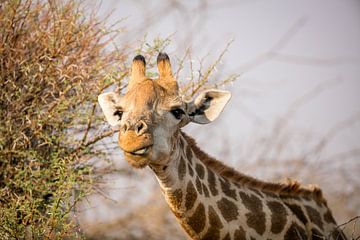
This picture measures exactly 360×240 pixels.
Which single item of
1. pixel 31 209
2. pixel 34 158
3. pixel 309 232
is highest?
pixel 34 158

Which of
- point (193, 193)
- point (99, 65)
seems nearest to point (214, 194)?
point (193, 193)

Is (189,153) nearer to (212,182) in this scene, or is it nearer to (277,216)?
(212,182)

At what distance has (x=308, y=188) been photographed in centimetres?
585

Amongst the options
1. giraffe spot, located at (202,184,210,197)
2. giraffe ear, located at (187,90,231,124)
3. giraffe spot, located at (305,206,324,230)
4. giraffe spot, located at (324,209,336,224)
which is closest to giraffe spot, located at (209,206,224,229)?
giraffe spot, located at (202,184,210,197)

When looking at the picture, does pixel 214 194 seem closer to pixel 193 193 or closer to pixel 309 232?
pixel 193 193

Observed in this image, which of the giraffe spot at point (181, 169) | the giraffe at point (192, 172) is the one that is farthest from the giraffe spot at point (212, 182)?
the giraffe spot at point (181, 169)

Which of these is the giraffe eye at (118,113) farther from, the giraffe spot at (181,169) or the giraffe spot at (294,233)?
the giraffe spot at (294,233)

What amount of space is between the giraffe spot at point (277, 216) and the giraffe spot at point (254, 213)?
96 mm

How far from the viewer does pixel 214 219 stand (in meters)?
4.81

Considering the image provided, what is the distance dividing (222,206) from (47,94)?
7.25 feet

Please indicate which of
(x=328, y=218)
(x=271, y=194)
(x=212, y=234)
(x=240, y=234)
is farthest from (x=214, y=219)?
(x=328, y=218)

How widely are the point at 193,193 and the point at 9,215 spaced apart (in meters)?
1.55

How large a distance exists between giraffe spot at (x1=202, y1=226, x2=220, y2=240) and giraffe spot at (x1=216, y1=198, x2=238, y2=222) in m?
0.14

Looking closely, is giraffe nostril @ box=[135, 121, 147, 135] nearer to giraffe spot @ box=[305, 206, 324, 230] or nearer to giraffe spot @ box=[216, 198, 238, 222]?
giraffe spot @ box=[216, 198, 238, 222]
